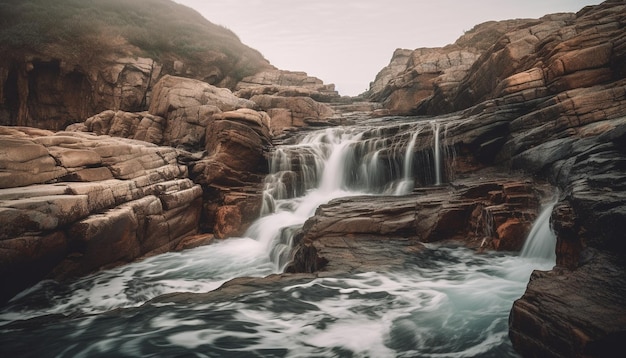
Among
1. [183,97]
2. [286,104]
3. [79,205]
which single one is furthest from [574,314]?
[286,104]

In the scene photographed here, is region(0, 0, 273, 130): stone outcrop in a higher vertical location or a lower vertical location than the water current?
higher

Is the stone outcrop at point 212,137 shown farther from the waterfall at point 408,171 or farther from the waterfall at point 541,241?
the waterfall at point 541,241

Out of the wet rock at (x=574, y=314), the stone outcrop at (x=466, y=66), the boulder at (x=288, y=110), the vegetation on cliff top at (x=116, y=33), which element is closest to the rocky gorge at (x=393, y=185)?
the wet rock at (x=574, y=314)

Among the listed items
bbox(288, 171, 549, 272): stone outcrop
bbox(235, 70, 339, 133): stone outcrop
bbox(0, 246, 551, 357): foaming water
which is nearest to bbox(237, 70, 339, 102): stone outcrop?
bbox(235, 70, 339, 133): stone outcrop

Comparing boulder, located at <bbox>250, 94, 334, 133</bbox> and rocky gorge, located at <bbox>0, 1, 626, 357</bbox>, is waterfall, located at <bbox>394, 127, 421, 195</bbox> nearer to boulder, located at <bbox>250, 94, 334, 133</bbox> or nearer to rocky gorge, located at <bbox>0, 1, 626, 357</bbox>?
rocky gorge, located at <bbox>0, 1, 626, 357</bbox>

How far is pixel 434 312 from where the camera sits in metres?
4.50

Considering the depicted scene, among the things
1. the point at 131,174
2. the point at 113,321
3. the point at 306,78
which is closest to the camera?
the point at 113,321

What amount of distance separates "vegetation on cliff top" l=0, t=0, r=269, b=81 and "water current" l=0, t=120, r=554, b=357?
2257cm

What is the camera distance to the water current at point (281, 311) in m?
3.63

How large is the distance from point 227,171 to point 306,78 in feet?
81.1

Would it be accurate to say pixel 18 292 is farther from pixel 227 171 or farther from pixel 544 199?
pixel 544 199

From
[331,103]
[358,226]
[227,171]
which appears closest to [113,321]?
[358,226]

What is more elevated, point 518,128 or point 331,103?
point 331,103

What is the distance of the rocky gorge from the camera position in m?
4.00
